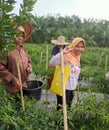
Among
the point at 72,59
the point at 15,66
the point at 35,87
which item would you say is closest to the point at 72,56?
the point at 72,59

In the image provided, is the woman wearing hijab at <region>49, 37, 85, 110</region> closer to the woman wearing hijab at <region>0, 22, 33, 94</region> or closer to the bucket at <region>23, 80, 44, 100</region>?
the woman wearing hijab at <region>0, 22, 33, 94</region>

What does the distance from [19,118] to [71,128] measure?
66 cm

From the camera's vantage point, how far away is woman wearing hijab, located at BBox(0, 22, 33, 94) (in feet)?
12.4

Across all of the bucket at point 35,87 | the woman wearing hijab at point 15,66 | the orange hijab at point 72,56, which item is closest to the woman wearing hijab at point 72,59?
the orange hijab at point 72,56

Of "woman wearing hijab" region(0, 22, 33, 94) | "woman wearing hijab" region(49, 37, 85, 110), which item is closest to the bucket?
Result: "woman wearing hijab" region(49, 37, 85, 110)

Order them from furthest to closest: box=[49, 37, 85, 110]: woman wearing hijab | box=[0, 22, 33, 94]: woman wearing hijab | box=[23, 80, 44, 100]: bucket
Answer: box=[23, 80, 44, 100]: bucket < box=[49, 37, 85, 110]: woman wearing hijab < box=[0, 22, 33, 94]: woman wearing hijab

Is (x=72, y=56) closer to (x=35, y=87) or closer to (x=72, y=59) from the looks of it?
(x=72, y=59)

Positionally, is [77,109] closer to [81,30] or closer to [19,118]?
[19,118]

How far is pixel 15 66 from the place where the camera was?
152 inches

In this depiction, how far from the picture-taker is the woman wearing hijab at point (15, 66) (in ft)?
12.4

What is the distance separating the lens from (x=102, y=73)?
5.12 m

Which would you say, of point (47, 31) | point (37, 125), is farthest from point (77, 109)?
point (47, 31)

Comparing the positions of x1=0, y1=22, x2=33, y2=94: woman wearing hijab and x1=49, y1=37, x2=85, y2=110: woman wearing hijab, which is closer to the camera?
x1=0, y1=22, x2=33, y2=94: woman wearing hijab

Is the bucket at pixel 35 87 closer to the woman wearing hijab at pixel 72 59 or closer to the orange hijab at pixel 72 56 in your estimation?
the woman wearing hijab at pixel 72 59
